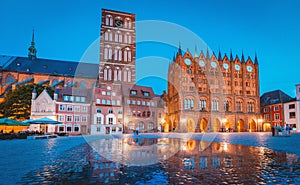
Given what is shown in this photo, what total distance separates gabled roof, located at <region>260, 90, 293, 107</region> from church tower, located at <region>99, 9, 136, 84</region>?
3937 cm

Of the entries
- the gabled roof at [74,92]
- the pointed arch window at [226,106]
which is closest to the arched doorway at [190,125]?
the pointed arch window at [226,106]

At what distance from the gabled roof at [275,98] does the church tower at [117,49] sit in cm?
3937

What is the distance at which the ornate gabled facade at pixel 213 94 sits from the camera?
58312 millimetres

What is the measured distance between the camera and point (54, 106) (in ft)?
149

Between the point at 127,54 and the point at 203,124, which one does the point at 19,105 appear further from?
the point at 203,124

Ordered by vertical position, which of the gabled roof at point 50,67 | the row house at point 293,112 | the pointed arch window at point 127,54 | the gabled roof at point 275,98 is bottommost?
the row house at point 293,112

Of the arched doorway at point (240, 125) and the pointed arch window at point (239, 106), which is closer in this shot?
the arched doorway at point (240, 125)

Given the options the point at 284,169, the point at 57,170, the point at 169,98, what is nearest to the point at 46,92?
the point at 169,98

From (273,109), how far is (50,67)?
63.0m

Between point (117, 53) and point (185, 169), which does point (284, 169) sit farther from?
point (117, 53)

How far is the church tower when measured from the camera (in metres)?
65.3

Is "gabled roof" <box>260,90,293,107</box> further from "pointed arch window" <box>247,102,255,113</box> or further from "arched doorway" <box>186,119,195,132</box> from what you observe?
"arched doorway" <box>186,119,195,132</box>

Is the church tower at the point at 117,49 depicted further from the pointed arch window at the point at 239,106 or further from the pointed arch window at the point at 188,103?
the pointed arch window at the point at 239,106

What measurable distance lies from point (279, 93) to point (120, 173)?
225ft
